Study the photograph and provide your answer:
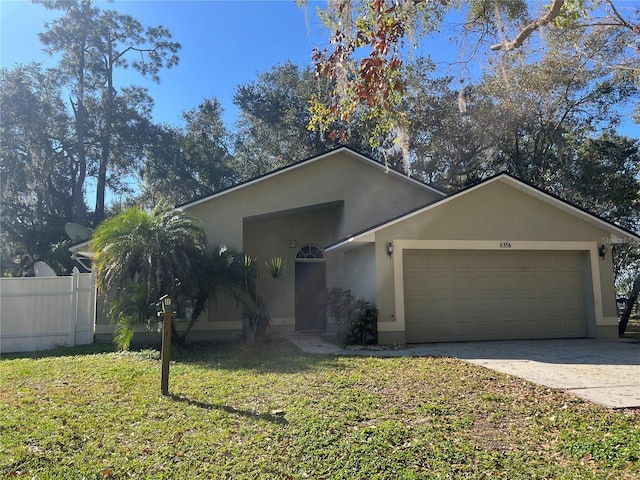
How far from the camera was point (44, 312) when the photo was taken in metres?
Answer: 11.6

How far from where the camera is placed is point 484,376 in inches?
282

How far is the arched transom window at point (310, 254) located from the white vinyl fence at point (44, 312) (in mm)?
5997

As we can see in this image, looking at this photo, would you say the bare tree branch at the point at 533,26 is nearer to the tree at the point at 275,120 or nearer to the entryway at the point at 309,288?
the entryway at the point at 309,288

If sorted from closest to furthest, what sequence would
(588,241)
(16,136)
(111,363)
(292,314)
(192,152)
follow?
(111,363) < (588,241) < (292,314) < (16,136) < (192,152)

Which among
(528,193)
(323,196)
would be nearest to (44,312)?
(323,196)

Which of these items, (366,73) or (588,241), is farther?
(588,241)

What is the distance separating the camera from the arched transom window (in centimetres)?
1464

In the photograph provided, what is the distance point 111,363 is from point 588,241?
11.8 meters

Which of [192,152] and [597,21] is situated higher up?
[192,152]

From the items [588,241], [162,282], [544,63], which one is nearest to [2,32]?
[162,282]

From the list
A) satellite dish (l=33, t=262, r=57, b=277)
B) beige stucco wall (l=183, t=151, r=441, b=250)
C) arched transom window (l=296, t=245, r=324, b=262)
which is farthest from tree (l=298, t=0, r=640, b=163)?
Result: satellite dish (l=33, t=262, r=57, b=277)

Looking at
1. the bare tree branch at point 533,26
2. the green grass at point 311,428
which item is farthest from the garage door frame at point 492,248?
the bare tree branch at point 533,26

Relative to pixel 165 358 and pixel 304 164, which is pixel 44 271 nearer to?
pixel 304 164

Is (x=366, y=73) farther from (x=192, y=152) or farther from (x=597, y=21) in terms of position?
(x=192, y=152)
